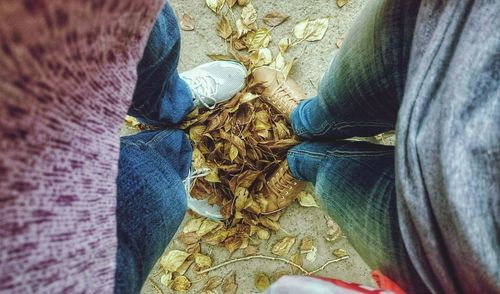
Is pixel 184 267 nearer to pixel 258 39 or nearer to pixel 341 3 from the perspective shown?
pixel 258 39

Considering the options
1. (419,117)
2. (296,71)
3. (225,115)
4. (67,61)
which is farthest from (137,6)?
(296,71)

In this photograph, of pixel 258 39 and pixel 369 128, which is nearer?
pixel 369 128

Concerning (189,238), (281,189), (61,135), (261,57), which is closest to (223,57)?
(261,57)

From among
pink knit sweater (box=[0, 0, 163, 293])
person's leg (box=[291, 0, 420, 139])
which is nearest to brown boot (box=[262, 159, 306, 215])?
person's leg (box=[291, 0, 420, 139])

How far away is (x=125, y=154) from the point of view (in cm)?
56

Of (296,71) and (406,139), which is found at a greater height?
(406,139)

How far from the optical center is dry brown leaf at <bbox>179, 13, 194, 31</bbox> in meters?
1.08

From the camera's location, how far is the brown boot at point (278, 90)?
3.34 ft

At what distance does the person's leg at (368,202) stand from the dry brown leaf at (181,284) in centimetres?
50

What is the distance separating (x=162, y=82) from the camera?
0.71 metres

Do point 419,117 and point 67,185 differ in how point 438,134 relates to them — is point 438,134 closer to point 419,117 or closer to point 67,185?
point 419,117

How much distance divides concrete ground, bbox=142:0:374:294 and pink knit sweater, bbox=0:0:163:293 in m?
0.75

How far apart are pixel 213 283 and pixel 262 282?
5.0 inches

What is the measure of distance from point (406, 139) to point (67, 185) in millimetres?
317
